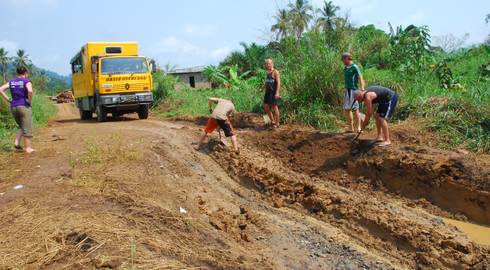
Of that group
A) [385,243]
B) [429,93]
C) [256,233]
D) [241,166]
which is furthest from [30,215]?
[429,93]

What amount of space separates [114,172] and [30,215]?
1.80 metres

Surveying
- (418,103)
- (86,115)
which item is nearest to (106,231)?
(418,103)

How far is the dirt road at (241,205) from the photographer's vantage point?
446cm

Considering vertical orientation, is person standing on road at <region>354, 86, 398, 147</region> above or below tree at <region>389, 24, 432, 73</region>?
below

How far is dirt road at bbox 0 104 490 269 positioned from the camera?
14.6 feet

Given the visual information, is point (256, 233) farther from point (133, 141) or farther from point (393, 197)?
point (133, 141)

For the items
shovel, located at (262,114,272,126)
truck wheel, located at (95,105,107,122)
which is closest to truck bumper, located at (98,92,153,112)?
truck wheel, located at (95,105,107,122)

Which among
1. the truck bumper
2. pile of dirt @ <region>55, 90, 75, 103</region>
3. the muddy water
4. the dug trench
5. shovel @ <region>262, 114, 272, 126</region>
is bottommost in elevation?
the muddy water

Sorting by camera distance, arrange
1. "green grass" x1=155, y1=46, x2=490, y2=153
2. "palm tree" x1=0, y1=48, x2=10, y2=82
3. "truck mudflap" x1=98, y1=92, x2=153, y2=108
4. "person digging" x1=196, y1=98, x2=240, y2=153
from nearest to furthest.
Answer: "person digging" x1=196, y1=98, x2=240, y2=153 → "green grass" x1=155, y1=46, x2=490, y2=153 → "truck mudflap" x1=98, y1=92, x2=153, y2=108 → "palm tree" x1=0, y1=48, x2=10, y2=82

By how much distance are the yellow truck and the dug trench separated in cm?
587

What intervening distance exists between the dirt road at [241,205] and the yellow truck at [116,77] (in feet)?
15.0

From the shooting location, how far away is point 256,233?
223 inches

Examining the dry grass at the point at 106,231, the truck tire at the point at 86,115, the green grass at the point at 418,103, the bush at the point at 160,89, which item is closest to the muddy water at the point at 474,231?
the green grass at the point at 418,103

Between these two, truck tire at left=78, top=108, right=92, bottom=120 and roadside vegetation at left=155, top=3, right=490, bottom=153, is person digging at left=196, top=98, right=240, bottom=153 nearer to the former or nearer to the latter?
roadside vegetation at left=155, top=3, right=490, bottom=153
